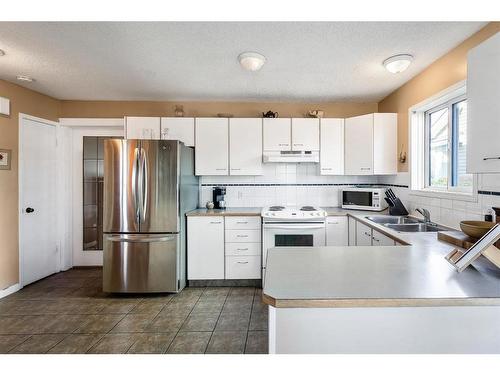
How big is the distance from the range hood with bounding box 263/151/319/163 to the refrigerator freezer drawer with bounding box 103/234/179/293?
1.56 metres

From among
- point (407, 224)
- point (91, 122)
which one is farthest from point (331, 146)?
point (91, 122)

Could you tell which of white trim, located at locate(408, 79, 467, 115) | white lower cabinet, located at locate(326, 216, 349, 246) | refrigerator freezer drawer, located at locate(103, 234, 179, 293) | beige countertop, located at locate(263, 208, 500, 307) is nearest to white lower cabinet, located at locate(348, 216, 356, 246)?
white lower cabinet, located at locate(326, 216, 349, 246)

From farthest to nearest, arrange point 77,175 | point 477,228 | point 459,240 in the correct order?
point 77,175 < point 459,240 < point 477,228

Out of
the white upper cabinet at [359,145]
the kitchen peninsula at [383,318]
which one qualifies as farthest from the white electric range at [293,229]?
the kitchen peninsula at [383,318]

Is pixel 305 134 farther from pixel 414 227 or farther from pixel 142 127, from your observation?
pixel 142 127

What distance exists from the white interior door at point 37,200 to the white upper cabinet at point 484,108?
417 cm

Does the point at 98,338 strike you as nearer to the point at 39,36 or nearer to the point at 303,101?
the point at 39,36

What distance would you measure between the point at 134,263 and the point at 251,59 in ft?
7.72

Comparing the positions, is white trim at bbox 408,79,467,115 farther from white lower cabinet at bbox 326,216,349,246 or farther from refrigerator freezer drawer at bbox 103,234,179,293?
refrigerator freezer drawer at bbox 103,234,179,293

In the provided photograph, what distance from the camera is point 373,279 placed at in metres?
1.05

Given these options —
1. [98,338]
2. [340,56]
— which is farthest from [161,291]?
[340,56]

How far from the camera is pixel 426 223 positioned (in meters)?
2.46

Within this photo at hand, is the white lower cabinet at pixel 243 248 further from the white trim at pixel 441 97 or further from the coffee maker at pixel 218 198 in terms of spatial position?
the white trim at pixel 441 97

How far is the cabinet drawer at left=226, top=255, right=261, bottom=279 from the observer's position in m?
3.13
